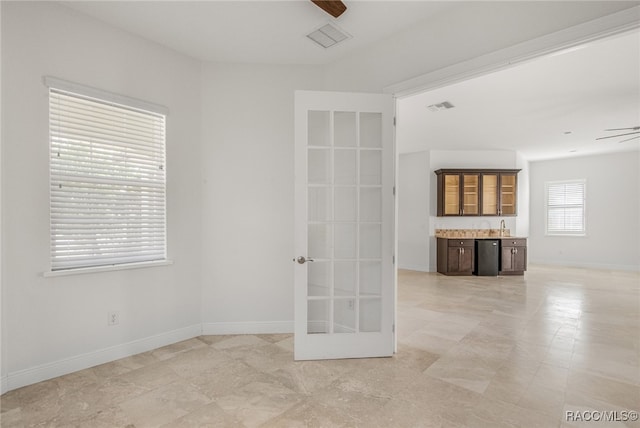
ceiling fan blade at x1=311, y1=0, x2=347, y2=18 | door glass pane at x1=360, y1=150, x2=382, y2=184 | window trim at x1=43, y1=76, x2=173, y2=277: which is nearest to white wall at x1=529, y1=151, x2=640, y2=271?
door glass pane at x1=360, y1=150, x2=382, y2=184

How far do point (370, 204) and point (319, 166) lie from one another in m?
0.59

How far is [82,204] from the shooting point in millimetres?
2738

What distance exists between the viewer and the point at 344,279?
295cm

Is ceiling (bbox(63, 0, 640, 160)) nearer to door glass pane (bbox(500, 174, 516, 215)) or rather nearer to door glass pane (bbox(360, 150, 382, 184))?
door glass pane (bbox(360, 150, 382, 184))

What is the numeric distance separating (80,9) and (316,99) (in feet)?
6.93

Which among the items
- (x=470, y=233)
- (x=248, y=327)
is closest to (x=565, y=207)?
(x=470, y=233)

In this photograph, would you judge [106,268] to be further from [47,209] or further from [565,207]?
[565,207]

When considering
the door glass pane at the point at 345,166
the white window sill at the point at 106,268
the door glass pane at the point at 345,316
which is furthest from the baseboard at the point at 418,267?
the white window sill at the point at 106,268

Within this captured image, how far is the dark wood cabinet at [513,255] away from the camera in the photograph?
735 cm

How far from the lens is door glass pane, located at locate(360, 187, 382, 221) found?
9.71 feet

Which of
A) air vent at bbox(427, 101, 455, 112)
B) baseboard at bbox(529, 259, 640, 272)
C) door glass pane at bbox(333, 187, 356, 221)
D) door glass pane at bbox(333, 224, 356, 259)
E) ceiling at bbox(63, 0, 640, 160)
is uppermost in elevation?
ceiling at bbox(63, 0, 640, 160)

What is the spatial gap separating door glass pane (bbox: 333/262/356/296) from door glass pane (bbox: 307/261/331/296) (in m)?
0.07

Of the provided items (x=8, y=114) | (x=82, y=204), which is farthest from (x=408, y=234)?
(x=8, y=114)

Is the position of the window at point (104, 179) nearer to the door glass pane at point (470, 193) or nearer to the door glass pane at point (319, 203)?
the door glass pane at point (319, 203)
